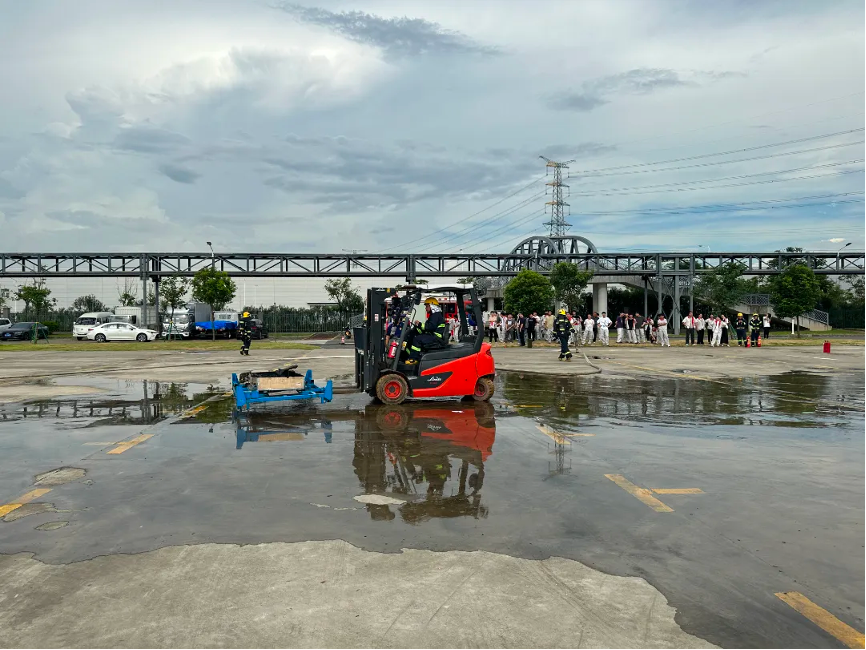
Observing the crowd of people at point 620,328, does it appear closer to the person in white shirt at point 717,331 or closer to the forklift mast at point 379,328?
the person in white shirt at point 717,331

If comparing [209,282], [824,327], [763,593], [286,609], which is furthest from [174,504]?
[824,327]

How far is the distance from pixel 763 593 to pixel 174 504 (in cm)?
490

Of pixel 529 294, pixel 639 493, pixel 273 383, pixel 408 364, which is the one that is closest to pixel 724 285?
pixel 529 294

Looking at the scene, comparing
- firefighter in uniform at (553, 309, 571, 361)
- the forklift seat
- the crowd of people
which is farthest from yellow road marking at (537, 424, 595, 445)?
the crowd of people

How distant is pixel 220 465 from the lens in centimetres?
780

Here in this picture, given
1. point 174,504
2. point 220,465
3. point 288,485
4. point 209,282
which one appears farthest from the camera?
point 209,282

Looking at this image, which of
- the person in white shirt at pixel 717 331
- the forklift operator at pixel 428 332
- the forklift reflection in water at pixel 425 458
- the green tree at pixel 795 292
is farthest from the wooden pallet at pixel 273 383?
the green tree at pixel 795 292

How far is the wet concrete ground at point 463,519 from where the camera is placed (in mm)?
3836

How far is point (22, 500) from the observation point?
643cm

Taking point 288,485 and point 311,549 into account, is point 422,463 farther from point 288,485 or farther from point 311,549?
point 311,549

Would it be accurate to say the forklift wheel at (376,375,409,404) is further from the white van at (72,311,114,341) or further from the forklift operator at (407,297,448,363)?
the white van at (72,311,114,341)

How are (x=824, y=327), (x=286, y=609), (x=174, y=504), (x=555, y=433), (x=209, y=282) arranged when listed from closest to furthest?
(x=286, y=609)
(x=174, y=504)
(x=555, y=433)
(x=209, y=282)
(x=824, y=327)

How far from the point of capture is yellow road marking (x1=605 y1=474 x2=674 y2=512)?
6.02 metres

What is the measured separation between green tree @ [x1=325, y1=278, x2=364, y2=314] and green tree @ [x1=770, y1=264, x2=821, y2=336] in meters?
40.1
